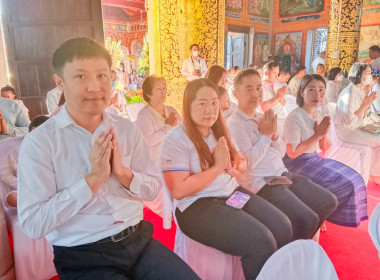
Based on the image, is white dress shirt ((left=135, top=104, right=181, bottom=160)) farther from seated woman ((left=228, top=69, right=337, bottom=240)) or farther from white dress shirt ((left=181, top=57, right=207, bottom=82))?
white dress shirt ((left=181, top=57, right=207, bottom=82))

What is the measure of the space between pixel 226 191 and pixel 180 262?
0.65 metres

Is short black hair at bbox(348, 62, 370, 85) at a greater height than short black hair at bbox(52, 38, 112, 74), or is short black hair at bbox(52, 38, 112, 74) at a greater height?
short black hair at bbox(52, 38, 112, 74)

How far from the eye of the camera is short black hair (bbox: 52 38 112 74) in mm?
1239

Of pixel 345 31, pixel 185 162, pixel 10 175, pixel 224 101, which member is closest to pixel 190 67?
pixel 224 101

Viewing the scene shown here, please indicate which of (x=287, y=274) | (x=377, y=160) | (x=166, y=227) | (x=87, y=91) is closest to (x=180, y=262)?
(x=287, y=274)

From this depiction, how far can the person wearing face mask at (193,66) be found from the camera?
6.42 meters

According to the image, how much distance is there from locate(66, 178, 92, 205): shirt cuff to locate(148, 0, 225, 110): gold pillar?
5373mm

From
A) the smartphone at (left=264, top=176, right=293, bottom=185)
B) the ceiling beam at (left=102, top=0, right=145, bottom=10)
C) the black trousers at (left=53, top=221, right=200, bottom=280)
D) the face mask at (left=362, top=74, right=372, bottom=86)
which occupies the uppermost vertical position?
the ceiling beam at (left=102, top=0, right=145, bottom=10)

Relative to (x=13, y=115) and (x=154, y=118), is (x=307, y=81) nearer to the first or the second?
(x=154, y=118)

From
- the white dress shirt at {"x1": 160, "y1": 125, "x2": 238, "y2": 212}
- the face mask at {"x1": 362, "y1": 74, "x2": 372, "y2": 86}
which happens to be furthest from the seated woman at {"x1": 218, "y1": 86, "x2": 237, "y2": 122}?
the face mask at {"x1": 362, "y1": 74, "x2": 372, "y2": 86}

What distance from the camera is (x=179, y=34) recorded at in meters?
6.57

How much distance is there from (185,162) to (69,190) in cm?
76

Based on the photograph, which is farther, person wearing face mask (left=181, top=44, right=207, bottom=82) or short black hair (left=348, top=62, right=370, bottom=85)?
person wearing face mask (left=181, top=44, right=207, bottom=82)

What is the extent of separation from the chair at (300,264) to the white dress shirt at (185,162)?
0.90 metres
